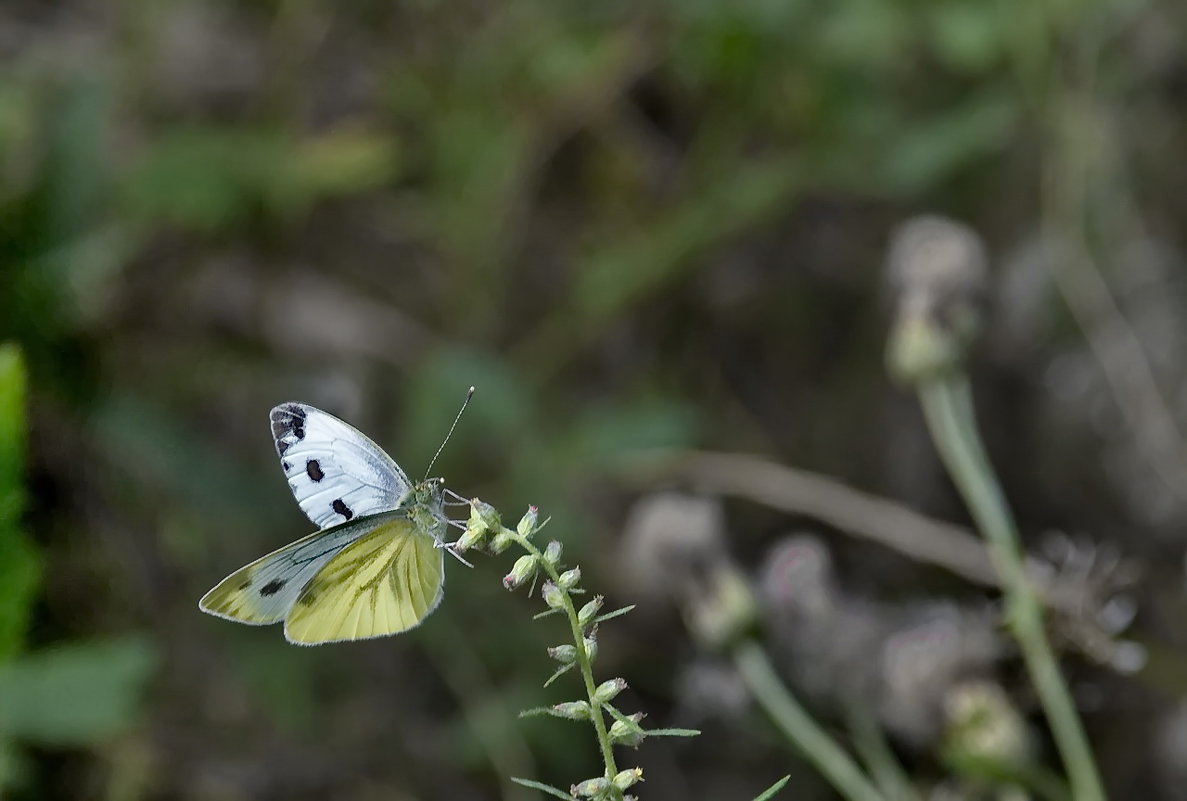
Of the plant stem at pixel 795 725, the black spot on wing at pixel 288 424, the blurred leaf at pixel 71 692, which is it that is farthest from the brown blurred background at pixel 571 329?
the black spot on wing at pixel 288 424

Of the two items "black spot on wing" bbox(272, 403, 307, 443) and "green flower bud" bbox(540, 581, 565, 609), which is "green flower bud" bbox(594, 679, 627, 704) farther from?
"black spot on wing" bbox(272, 403, 307, 443)

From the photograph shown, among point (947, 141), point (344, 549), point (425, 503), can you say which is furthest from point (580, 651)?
point (947, 141)

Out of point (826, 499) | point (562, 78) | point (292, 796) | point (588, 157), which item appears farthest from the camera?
point (588, 157)

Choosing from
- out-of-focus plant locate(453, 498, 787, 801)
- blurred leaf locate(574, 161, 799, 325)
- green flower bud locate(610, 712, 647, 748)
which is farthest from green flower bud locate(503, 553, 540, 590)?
blurred leaf locate(574, 161, 799, 325)

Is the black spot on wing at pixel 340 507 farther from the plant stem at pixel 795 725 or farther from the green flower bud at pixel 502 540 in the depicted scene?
the plant stem at pixel 795 725

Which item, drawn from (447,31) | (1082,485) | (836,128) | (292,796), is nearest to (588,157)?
(447,31)

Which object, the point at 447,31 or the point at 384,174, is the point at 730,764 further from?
the point at 447,31

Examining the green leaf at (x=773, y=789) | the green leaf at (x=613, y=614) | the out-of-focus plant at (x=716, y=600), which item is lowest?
the green leaf at (x=773, y=789)
